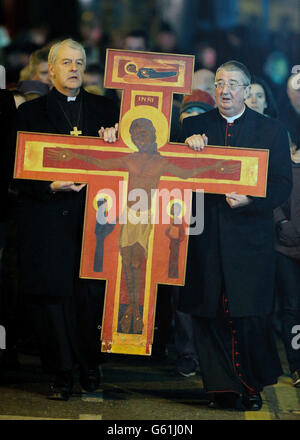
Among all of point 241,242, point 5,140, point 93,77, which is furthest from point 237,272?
point 93,77

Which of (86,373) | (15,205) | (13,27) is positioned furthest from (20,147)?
(13,27)

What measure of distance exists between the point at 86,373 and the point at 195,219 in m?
1.23

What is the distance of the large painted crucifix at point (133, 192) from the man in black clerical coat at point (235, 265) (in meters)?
0.18

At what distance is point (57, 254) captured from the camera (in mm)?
6867

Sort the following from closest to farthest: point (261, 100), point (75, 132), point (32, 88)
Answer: point (75, 132)
point (261, 100)
point (32, 88)

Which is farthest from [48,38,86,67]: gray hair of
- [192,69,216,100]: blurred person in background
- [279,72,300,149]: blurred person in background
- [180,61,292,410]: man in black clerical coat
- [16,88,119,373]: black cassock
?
[192,69,216,100]: blurred person in background

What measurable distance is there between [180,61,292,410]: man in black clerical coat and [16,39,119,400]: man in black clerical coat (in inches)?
26.3

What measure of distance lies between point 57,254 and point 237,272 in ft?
3.65

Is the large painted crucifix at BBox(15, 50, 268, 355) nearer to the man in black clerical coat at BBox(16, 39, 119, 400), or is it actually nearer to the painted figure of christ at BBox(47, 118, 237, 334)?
the painted figure of christ at BBox(47, 118, 237, 334)

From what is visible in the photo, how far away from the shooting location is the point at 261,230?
6.77m

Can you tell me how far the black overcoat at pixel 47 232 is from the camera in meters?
6.86

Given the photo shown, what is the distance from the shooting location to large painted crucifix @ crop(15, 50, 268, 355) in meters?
6.68

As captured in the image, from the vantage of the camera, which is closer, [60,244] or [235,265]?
[235,265]

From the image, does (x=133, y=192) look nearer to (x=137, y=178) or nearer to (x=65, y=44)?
(x=137, y=178)
